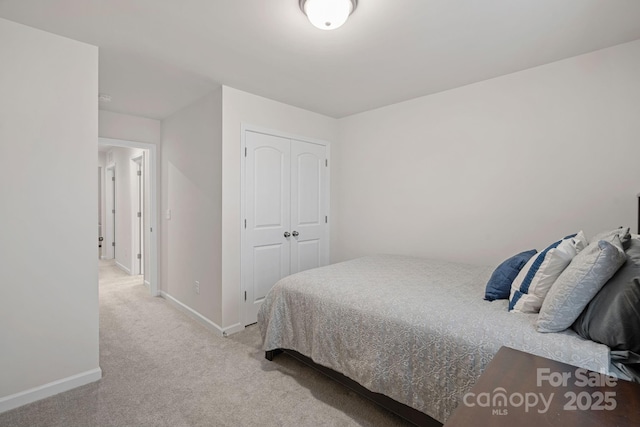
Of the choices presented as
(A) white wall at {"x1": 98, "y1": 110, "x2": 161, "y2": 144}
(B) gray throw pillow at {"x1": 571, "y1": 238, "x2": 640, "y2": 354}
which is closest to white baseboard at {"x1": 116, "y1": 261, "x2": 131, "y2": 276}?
(A) white wall at {"x1": 98, "y1": 110, "x2": 161, "y2": 144}

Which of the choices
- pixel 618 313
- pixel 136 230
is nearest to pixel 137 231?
pixel 136 230

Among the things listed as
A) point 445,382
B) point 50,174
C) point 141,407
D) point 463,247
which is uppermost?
point 50,174

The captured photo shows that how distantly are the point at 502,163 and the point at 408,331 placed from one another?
6.61 feet

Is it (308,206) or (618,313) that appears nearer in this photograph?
(618,313)

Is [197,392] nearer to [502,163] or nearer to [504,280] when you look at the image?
[504,280]

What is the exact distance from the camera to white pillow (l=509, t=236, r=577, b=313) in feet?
4.94

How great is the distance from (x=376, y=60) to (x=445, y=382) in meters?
2.30

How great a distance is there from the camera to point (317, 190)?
3.95 meters

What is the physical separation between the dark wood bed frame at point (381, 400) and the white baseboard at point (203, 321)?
0.94 meters

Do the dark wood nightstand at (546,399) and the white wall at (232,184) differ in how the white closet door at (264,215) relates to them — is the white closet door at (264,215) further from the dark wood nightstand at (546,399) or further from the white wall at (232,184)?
the dark wood nightstand at (546,399)

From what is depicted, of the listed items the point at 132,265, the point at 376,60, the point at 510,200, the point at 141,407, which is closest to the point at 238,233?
the point at 141,407

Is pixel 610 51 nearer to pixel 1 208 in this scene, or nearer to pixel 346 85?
pixel 346 85

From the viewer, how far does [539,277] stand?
5.08ft

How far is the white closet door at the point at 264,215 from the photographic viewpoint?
3.19m
